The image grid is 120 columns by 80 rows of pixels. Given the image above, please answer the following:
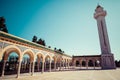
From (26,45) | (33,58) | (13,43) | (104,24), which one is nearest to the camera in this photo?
(13,43)

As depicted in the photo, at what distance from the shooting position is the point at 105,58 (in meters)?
28.3

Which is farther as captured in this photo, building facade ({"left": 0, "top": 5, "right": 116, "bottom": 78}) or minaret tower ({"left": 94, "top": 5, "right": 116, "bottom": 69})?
minaret tower ({"left": 94, "top": 5, "right": 116, "bottom": 69})

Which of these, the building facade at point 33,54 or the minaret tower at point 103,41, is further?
the minaret tower at point 103,41

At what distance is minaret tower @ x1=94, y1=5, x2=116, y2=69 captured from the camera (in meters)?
27.8

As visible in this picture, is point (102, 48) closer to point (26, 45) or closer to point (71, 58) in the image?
point (71, 58)

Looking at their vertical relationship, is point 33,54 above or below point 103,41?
below

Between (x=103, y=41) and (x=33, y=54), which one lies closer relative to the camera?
(x=33, y=54)

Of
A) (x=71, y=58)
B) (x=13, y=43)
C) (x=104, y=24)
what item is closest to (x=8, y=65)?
(x=13, y=43)

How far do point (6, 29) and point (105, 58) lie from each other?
3283 cm

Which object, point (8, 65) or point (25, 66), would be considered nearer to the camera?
point (8, 65)

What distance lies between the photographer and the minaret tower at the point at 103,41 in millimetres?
27812

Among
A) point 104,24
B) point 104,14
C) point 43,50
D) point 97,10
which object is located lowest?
point 43,50

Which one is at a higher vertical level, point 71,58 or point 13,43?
point 13,43

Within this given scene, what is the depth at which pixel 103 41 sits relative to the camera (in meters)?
30.2
